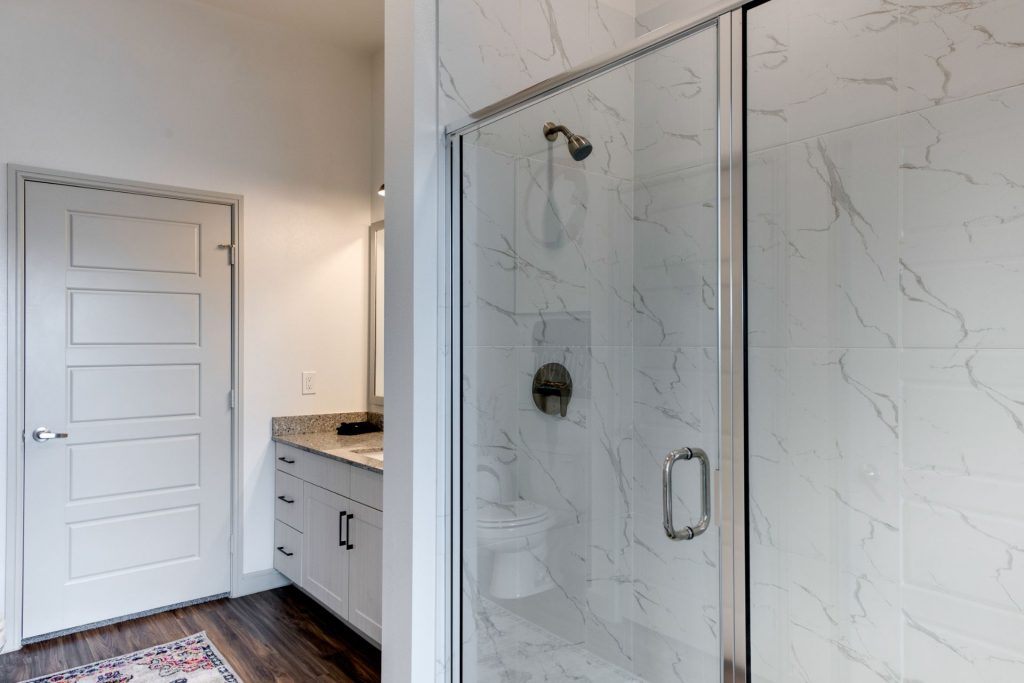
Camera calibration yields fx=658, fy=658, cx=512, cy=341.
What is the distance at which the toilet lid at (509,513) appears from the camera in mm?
1768

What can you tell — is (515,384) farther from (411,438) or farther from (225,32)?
(225,32)

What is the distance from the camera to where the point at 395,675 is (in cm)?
188

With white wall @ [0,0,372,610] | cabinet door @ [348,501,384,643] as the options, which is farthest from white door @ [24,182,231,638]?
cabinet door @ [348,501,384,643]

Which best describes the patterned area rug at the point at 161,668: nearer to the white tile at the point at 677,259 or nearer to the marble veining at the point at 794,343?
the marble veining at the point at 794,343

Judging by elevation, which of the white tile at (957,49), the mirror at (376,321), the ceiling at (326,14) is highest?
the ceiling at (326,14)

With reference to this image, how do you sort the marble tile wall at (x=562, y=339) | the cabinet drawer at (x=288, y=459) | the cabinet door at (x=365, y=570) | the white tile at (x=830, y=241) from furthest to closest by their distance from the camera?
the cabinet drawer at (x=288, y=459)
the cabinet door at (x=365, y=570)
the marble tile wall at (x=562, y=339)
the white tile at (x=830, y=241)

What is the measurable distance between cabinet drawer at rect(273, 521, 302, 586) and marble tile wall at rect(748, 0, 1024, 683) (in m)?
2.36

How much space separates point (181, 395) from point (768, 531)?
9.14 feet

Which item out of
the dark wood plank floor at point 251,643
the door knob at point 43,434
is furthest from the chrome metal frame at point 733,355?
the door knob at point 43,434

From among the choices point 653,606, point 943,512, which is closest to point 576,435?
point 653,606

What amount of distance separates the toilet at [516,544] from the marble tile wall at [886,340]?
54cm

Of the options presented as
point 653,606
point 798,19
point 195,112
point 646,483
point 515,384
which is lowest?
point 653,606

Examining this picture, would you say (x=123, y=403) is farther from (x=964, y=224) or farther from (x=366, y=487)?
(x=964, y=224)

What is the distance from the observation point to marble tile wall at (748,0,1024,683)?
140 centimetres
